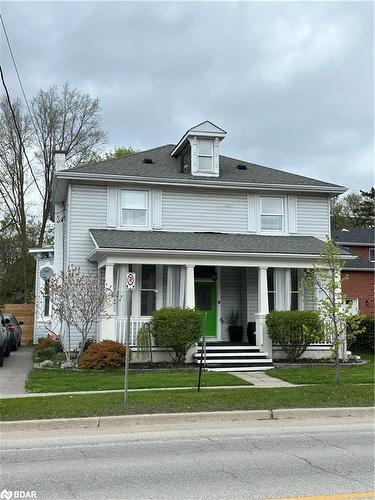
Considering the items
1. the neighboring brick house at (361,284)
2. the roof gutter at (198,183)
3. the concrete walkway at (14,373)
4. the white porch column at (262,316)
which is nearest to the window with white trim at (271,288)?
the white porch column at (262,316)

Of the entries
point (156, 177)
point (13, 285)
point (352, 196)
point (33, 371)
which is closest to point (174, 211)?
point (156, 177)

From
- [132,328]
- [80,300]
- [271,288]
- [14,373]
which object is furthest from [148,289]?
[14,373]

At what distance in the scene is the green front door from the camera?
66.2ft

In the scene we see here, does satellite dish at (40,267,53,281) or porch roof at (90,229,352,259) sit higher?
porch roof at (90,229,352,259)

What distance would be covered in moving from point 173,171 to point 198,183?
4.79ft

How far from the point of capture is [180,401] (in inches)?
415

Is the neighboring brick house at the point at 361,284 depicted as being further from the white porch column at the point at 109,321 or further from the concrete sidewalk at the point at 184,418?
the concrete sidewalk at the point at 184,418

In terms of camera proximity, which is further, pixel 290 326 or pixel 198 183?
pixel 198 183

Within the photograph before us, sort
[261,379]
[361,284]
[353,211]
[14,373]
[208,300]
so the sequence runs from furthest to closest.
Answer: [353,211]
[361,284]
[208,300]
[14,373]
[261,379]

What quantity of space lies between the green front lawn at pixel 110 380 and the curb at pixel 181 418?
3.11m

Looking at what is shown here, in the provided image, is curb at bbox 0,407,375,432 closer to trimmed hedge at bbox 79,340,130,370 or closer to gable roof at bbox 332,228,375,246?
trimmed hedge at bbox 79,340,130,370

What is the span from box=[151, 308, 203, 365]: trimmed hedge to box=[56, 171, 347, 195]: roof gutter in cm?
508

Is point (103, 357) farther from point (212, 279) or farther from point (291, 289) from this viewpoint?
point (291, 289)

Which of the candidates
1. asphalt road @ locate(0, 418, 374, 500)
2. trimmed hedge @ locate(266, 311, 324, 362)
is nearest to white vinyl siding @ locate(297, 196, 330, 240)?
trimmed hedge @ locate(266, 311, 324, 362)
